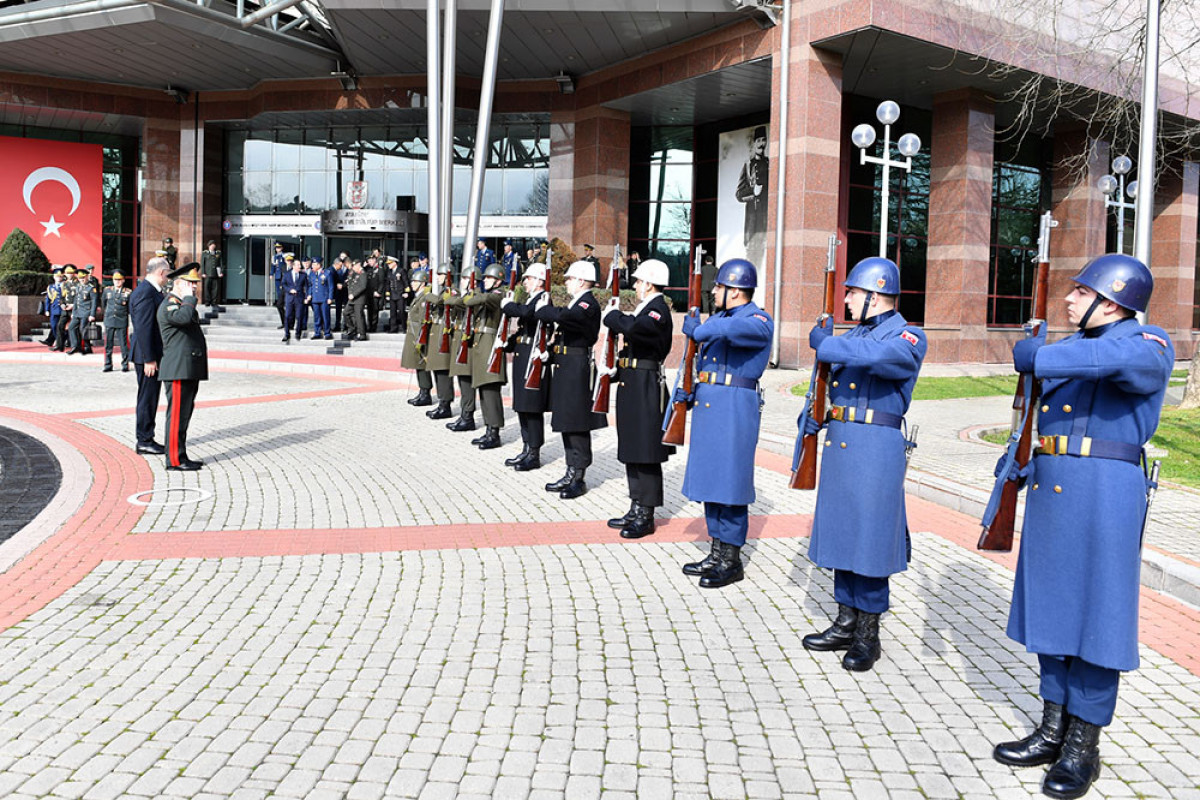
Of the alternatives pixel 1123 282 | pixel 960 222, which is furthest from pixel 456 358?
pixel 960 222

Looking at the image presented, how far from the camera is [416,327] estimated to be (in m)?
14.0

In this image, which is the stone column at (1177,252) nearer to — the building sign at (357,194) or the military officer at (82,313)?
the building sign at (357,194)

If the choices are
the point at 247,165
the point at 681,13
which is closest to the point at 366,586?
the point at 681,13

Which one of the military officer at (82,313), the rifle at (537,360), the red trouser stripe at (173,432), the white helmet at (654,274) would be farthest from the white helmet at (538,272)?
the military officer at (82,313)

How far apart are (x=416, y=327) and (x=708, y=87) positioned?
14.2 metres

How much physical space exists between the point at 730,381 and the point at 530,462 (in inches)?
164

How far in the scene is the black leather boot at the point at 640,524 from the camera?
7.19 m

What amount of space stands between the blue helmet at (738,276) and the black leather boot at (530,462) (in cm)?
435

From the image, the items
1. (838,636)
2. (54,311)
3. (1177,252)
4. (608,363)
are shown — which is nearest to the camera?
(838,636)

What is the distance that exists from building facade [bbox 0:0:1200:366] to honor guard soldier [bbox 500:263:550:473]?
12.5 m

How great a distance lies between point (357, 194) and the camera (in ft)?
110

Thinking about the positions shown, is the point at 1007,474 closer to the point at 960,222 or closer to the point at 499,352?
the point at 499,352

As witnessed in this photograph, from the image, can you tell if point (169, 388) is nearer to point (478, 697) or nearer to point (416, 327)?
point (416, 327)

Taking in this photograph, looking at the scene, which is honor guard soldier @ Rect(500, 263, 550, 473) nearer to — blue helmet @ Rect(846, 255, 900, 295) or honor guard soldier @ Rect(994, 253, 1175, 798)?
blue helmet @ Rect(846, 255, 900, 295)
